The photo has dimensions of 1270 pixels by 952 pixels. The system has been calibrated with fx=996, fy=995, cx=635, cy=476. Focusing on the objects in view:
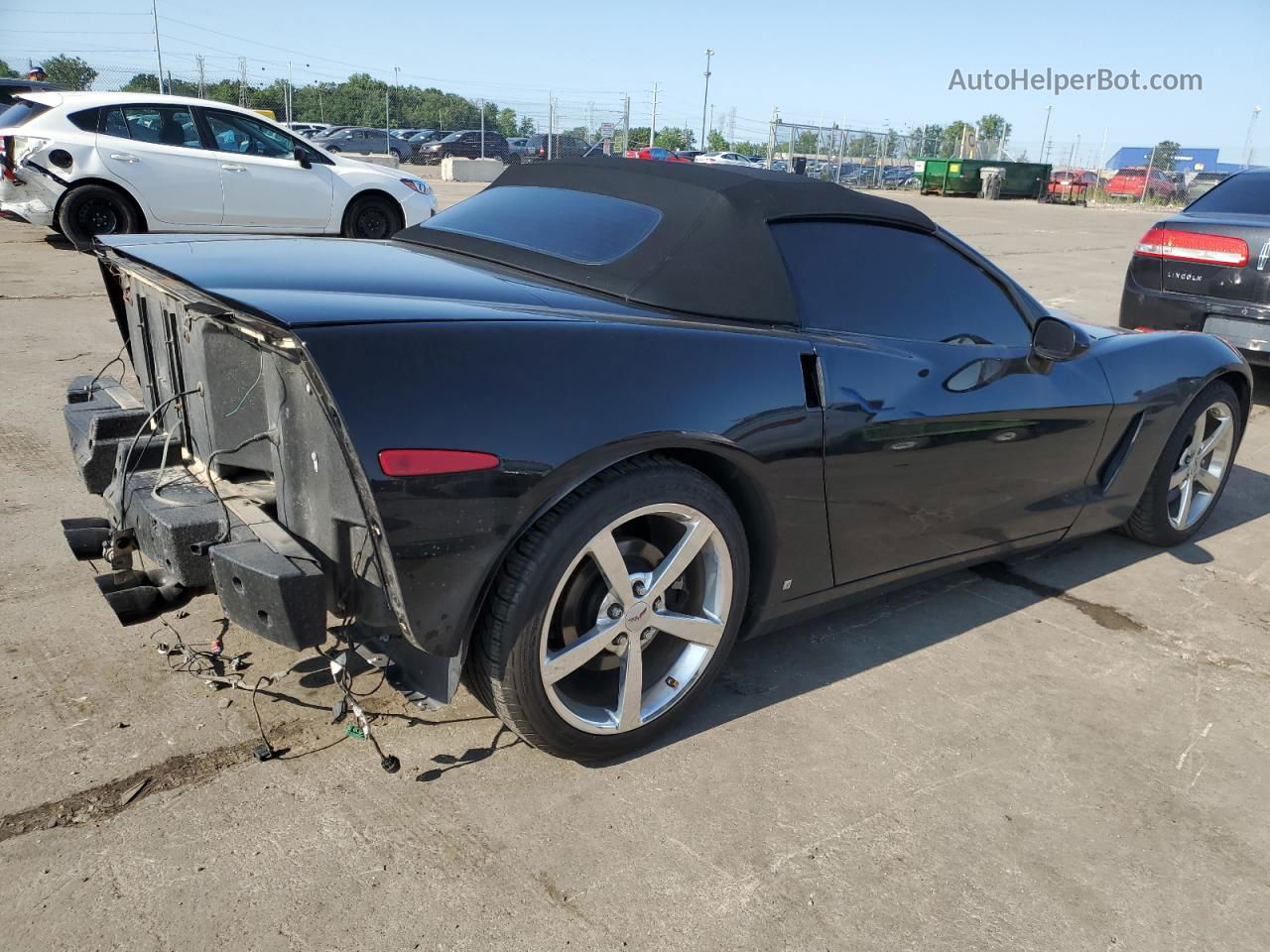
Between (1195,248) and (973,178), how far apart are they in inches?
1285

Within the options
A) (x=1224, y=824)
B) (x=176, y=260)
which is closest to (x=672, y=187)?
(x=176, y=260)

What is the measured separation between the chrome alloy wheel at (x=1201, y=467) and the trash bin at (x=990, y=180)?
3441 centimetres

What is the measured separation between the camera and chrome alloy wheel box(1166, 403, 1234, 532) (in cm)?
434

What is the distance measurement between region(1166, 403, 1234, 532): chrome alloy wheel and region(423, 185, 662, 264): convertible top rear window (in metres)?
2.75

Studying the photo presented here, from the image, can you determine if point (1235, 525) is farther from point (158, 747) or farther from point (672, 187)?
point (158, 747)

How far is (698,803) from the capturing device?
2447 millimetres

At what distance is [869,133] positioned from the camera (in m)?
38.8

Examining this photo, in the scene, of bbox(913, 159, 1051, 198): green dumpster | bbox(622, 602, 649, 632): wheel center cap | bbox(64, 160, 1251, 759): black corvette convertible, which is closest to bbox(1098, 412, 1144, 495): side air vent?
bbox(64, 160, 1251, 759): black corvette convertible

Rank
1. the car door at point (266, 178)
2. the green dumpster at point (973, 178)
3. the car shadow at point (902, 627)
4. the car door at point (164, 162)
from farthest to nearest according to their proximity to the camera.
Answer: the green dumpster at point (973, 178), the car door at point (266, 178), the car door at point (164, 162), the car shadow at point (902, 627)

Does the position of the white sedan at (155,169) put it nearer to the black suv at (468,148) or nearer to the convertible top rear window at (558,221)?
the convertible top rear window at (558,221)

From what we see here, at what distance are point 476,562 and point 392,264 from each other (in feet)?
3.56

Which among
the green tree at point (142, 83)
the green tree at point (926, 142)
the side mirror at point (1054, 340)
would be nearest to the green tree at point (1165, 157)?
the green tree at point (926, 142)

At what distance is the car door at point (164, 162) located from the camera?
355 inches

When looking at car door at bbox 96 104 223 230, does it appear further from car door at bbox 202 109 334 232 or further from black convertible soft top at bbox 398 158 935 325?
black convertible soft top at bbox 398 158 935 325
